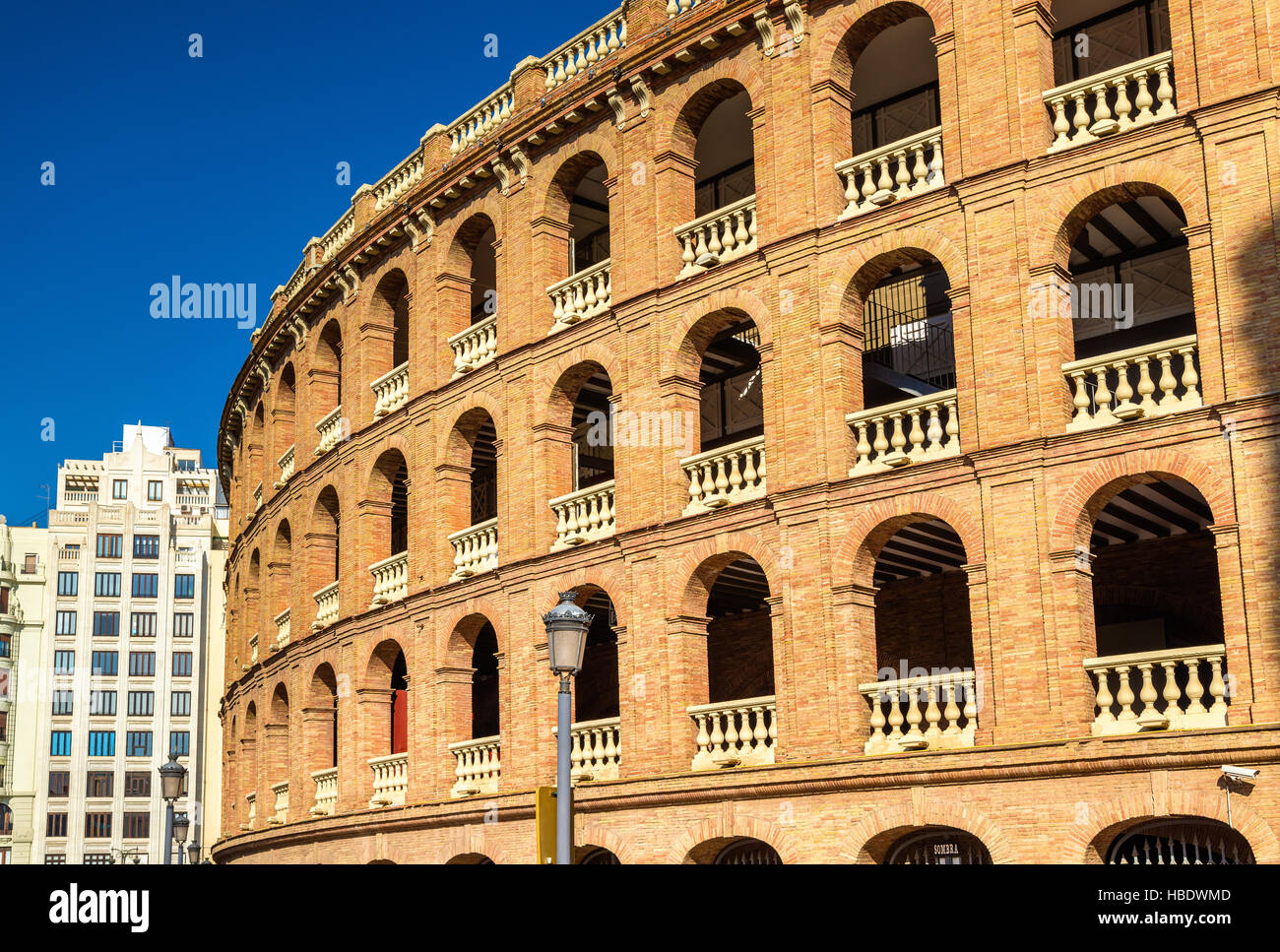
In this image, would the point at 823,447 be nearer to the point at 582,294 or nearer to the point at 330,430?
the point at 582,294

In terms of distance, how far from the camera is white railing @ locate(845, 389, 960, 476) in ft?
67.9

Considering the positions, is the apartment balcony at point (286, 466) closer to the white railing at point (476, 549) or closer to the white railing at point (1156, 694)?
the white railing at point (476, 549)

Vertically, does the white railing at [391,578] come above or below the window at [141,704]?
below

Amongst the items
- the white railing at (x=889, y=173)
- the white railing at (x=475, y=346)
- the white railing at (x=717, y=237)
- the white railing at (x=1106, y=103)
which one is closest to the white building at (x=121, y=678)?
the white railing at (x=475, y=346)

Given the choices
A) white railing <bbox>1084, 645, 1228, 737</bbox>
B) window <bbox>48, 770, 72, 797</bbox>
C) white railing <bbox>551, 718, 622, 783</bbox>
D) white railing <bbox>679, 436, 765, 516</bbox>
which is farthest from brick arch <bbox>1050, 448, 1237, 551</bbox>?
window <bbox>48, 770, 72, 797</bbox>

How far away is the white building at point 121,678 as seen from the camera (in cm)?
9581

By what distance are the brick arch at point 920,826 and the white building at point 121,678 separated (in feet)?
264

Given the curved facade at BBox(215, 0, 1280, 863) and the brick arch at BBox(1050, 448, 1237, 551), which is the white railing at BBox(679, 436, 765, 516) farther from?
the brick arch at BBox(1050, 448, 1237, 551)

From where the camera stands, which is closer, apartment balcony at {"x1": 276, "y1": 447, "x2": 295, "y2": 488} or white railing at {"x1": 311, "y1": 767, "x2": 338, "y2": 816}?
white railing at {"x1": 311, "y1": 767, "x2": 338, "y2": 816}

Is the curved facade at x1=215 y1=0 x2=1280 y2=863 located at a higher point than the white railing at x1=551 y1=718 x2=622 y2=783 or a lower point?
higher

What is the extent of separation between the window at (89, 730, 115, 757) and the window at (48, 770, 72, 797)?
198 cm
